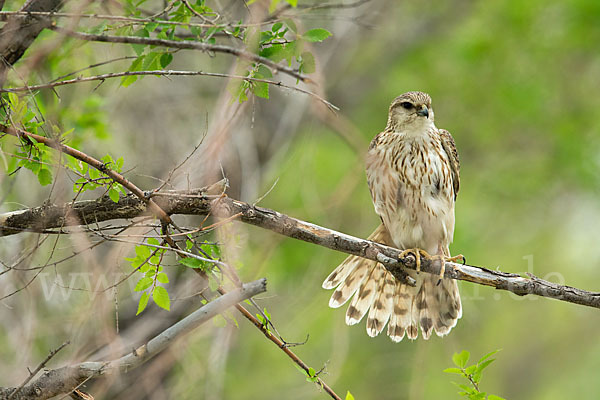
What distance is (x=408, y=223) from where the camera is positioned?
4.46m

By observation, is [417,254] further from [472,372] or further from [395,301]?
[472,372]

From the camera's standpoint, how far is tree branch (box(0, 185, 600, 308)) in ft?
9.30

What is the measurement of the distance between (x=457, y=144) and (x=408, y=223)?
5556 millimetres

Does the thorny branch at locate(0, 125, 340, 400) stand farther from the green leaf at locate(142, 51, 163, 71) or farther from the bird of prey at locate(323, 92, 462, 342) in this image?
the bird of prey at locate(323, 92, 462, 342)

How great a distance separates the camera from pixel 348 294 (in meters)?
4.41

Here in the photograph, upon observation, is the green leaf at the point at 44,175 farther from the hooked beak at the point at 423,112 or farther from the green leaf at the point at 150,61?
the hooked beak at the point at 423,112

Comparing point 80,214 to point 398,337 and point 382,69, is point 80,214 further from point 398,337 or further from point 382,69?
point 382,69

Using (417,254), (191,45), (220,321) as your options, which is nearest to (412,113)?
(417,254)

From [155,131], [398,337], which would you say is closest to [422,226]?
[398,337]

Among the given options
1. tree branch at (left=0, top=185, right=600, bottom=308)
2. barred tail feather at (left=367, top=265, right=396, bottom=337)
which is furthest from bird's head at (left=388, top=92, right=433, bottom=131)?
tree branch at (left=0, top=185, right=600, bottom=308)

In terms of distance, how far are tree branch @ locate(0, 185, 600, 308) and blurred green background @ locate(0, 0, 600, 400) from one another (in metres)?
2.72

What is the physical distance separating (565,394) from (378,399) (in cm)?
351

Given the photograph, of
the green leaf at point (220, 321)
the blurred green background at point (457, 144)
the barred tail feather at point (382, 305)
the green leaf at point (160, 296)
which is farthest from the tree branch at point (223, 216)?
the blurred green background at point (457, 144)

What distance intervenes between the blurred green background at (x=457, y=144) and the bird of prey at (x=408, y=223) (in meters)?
1.54
